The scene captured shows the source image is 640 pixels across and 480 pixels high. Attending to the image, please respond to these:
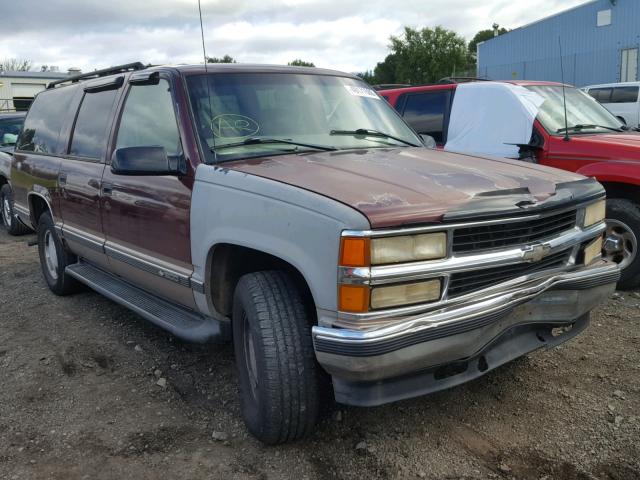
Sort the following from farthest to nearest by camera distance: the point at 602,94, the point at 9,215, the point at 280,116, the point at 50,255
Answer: the point at 602,94 → the point at 9,215 → the point at 50,255 → the point at 280,116

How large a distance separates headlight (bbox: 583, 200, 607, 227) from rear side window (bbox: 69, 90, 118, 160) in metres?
3.08

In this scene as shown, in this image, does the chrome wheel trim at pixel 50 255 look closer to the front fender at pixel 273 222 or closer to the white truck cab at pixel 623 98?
the front fender at pixel 273 222

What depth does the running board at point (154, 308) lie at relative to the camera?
3373 mm

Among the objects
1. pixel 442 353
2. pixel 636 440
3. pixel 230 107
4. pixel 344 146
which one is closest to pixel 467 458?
pixel 442 353

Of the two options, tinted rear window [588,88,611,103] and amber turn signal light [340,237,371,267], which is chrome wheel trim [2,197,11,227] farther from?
tinted rear window [588,88,611,103]

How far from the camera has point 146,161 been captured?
10.8 feet

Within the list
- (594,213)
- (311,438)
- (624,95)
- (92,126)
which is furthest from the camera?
(624,95)

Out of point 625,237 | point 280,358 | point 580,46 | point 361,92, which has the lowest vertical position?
point 625,237

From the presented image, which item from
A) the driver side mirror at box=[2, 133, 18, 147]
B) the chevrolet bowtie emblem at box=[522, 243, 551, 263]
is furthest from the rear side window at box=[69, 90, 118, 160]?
the driver side mirror at box=[2, 133, 18, 147]

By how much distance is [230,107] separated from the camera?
11.6 ft

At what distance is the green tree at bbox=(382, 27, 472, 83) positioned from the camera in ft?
155

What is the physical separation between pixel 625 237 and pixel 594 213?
83.6 inches

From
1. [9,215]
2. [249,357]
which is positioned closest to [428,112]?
[249,357]

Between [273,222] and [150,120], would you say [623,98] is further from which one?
[273,222]
